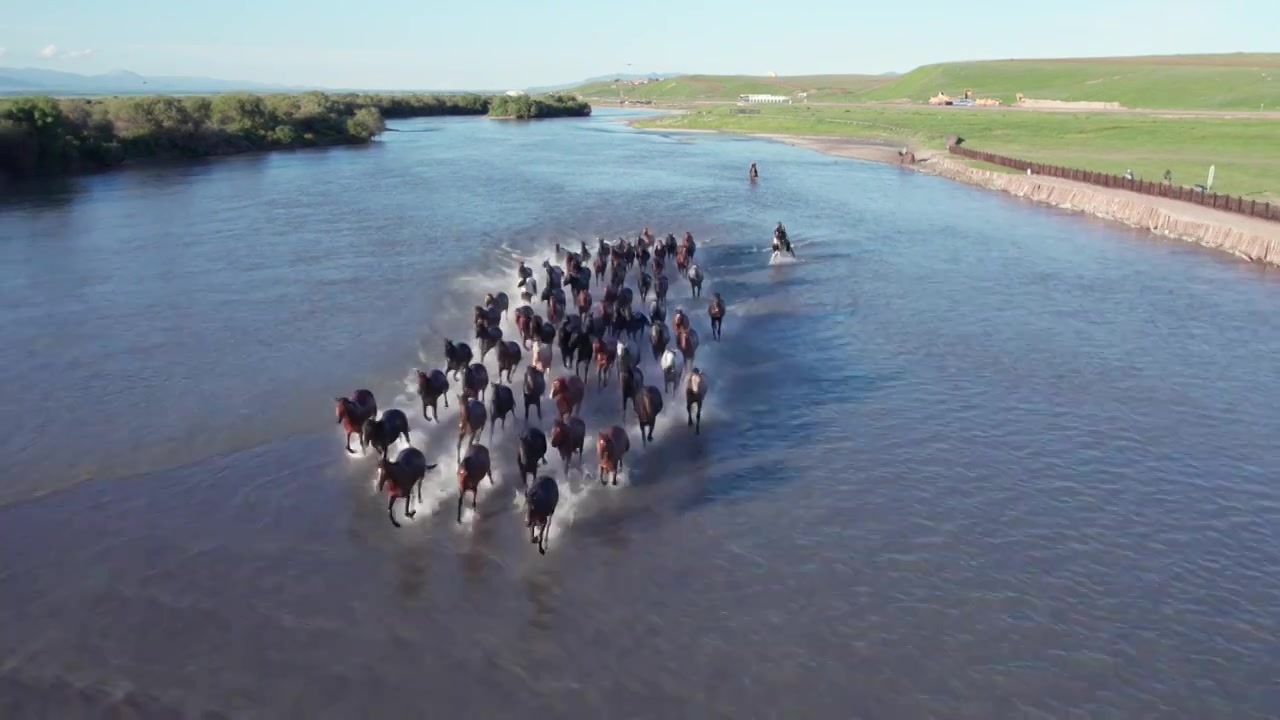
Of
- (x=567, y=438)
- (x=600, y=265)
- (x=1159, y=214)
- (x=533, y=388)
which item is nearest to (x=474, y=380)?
(x=533, y=388)

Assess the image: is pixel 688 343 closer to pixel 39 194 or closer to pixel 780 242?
pixel 780 242

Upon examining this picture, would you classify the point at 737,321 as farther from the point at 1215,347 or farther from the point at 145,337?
the point at 145,337

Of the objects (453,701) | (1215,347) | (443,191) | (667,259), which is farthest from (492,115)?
(453,701)

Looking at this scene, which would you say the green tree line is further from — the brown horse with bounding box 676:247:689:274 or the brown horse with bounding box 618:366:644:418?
the brown horse with bounding box 618:366:644:418

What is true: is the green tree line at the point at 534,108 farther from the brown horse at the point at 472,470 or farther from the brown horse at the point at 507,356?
the brown horse at the point at 472,470

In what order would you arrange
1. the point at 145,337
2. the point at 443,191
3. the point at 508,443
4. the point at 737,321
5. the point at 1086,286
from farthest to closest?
1. the point at 443,191
2. the point at 1086,286
3. the point at 737,321
4. the point at 145,337
5. the point at 508,443

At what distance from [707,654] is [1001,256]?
81.1 ft

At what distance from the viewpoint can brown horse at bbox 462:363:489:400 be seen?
46.4 ft

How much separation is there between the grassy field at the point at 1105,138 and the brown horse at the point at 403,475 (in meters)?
36.1

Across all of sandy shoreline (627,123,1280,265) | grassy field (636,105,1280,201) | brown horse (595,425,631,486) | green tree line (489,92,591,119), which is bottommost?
brown horse (595,425,631,486)

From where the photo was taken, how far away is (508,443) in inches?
555

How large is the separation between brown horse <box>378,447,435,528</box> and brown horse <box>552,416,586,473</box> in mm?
1849

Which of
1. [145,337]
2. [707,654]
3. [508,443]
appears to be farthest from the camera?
[145,337]

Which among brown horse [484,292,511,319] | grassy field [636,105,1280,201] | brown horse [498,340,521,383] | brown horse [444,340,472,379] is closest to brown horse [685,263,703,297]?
brown horse [484,292,511,319]
